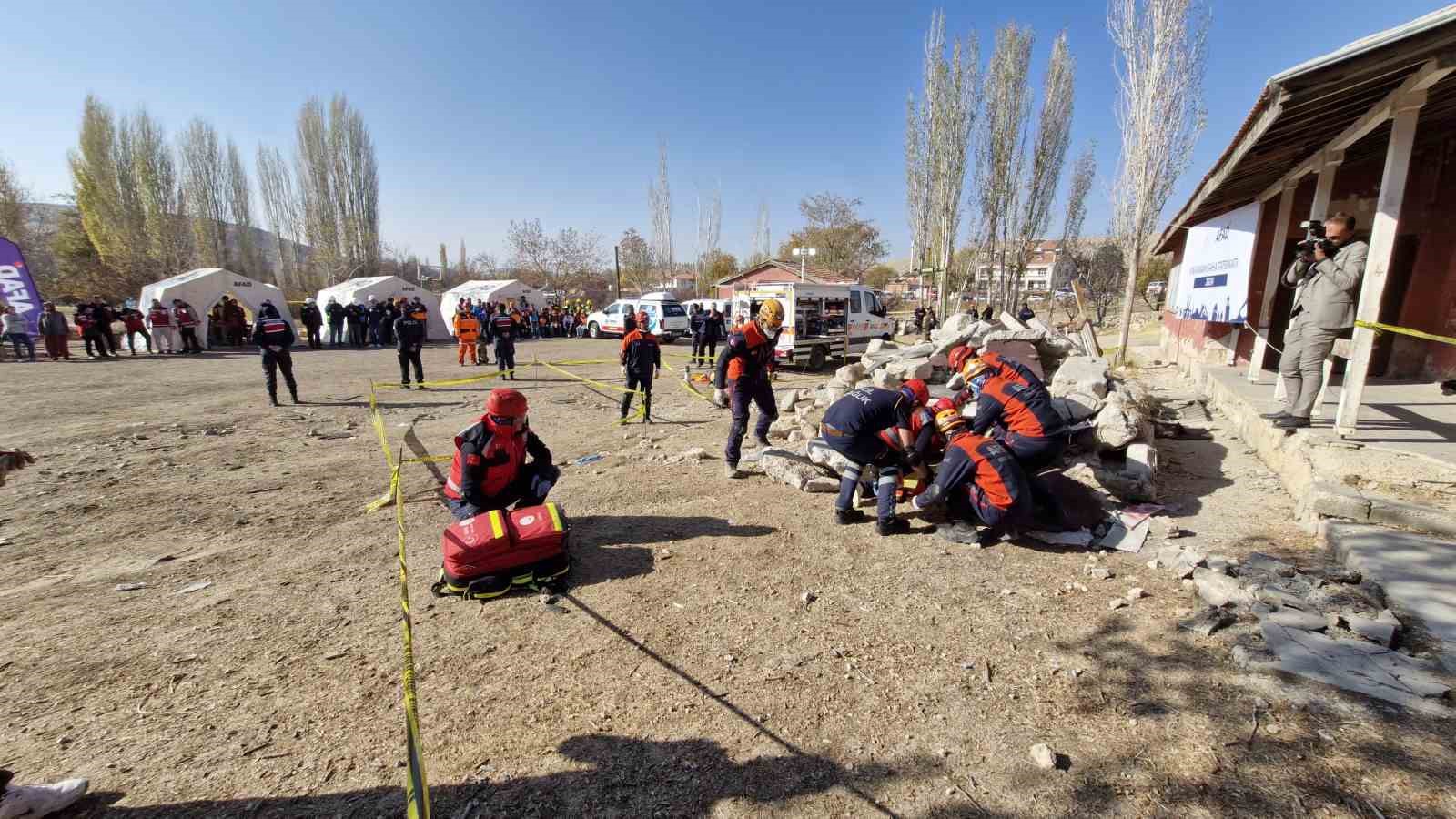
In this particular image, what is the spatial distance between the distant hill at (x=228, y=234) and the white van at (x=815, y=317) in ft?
122

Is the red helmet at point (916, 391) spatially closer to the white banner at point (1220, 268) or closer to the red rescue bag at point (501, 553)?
the red rescue bag at point (501, 553)

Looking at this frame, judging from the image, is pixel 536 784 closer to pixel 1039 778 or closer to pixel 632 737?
pixel 632 737

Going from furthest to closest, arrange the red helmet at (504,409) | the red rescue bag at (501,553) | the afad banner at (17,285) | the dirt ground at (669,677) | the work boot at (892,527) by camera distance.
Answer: the afad banner at (17,285), the work boot at (892,527), the red helmet at (504,409), the red rescue bag at (501,553), the dirt ground at (669,677)

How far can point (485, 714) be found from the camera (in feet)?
8.36

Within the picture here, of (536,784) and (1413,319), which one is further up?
(1413,319)

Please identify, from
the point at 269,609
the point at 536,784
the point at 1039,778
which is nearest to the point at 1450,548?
the point at 1039,778

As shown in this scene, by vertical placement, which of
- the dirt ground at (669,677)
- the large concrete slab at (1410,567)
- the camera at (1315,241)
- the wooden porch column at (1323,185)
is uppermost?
the wooden porch column at (1323,185)

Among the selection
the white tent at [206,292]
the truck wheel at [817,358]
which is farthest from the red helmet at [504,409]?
the white tent at [206,292]

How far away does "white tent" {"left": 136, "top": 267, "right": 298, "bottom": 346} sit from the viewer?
1584cm

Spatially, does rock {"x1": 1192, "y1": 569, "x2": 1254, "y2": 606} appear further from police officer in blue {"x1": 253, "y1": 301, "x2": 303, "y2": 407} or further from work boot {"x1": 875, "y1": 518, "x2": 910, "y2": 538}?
police officer in blue {"x1": 253, "y1": 301, "x2": 303, "y2": 407}

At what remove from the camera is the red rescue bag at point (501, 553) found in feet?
11.5

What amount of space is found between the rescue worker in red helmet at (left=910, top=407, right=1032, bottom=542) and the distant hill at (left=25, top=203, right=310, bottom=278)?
42874 mm

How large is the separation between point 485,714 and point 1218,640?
11.8 feet

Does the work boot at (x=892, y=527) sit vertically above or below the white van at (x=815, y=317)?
below
